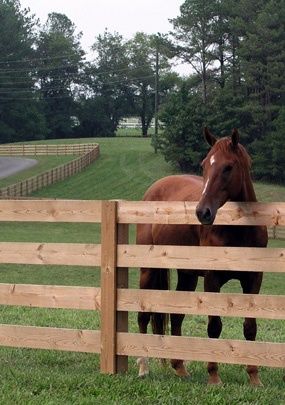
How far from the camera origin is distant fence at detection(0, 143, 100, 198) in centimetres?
5603

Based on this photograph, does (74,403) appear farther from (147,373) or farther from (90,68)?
(90,68)

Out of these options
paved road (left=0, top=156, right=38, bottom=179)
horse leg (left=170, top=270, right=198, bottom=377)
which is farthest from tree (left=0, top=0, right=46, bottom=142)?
horse leg (left=170, top=270, right=198, bottom=377)

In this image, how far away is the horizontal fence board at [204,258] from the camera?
19.9 feet

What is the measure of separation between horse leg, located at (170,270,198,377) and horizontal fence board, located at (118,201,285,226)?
1.12 m

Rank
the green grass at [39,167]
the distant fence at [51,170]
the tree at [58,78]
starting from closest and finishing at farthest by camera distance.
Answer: the distant fence at [51,170] < the green grass at [39,167] < the tree at [58,78]

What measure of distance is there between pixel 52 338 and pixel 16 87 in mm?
94825

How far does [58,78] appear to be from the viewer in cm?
10606

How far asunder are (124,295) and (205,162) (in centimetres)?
132

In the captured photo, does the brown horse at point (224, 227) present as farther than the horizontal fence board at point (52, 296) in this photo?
No

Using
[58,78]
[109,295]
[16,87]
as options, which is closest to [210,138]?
[109,295]

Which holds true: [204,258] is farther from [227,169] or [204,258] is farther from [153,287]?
[153,287]

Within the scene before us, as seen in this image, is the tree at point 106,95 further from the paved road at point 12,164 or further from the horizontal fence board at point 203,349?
the horizontal fence board at point 203,349

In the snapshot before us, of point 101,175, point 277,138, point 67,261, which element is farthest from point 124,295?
point 101,175

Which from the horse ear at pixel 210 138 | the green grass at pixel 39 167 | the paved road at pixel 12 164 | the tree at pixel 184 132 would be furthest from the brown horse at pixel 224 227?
the paved road at pixel 12 164
